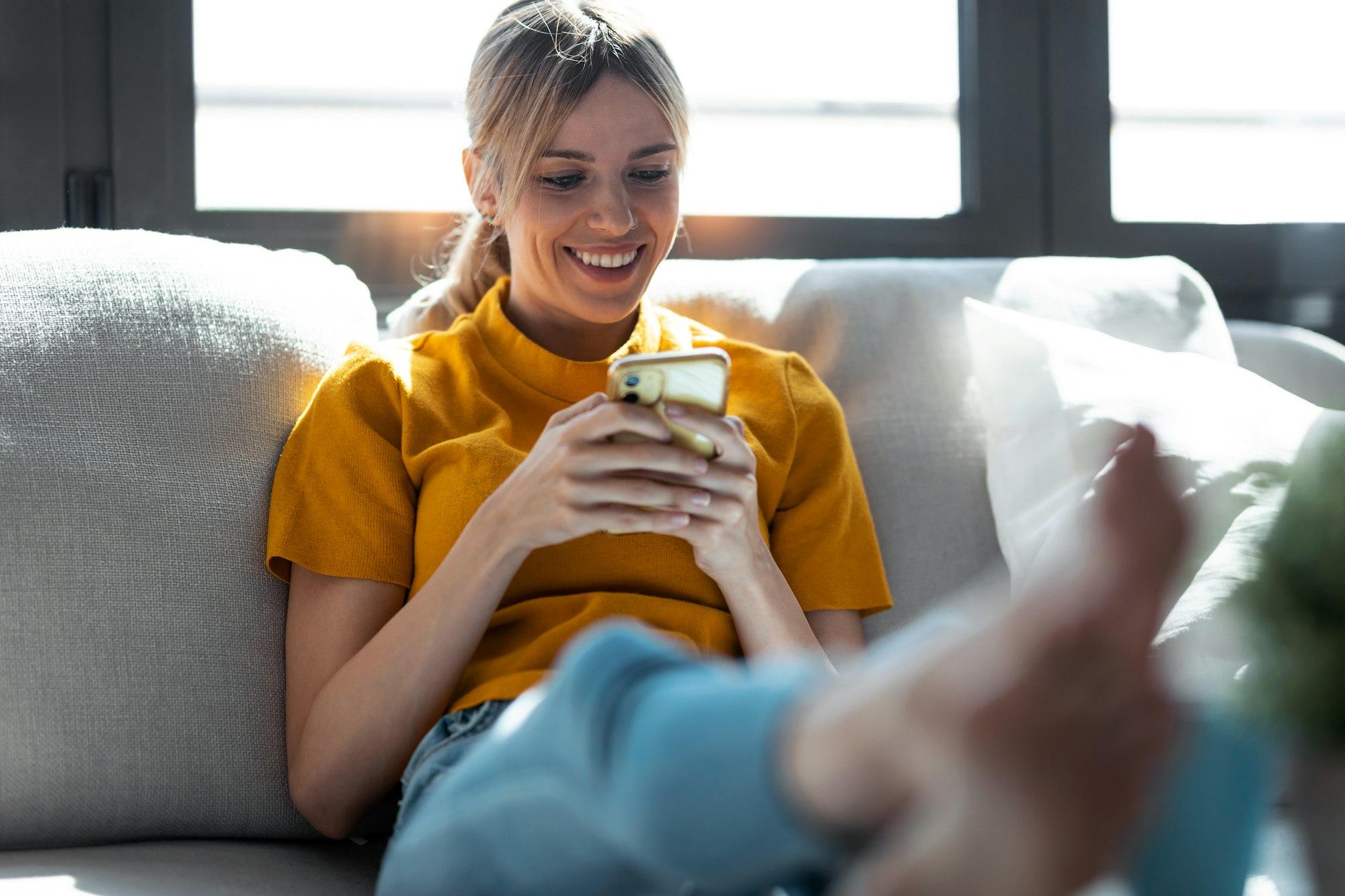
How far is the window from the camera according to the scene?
2035 mm

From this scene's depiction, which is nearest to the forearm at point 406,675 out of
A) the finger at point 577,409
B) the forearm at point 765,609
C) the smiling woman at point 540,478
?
the smiling woman at point 540,478

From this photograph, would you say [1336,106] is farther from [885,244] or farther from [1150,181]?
[885,244]

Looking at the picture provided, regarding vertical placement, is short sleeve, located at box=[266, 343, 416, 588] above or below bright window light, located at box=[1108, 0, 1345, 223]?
below

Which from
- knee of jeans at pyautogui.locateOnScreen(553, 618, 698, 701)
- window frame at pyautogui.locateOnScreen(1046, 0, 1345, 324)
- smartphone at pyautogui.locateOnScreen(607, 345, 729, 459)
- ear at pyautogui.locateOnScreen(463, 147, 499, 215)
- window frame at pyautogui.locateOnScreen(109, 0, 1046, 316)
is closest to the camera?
knee of jeans at pyautogui.locateOnScreen(553, 618, 698, 701)

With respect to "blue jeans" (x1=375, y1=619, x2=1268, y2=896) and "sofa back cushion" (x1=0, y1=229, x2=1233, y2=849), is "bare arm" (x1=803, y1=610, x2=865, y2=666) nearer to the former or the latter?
"sofa back cushion" (x1=0, y1=229, x2=1233, y2=849)

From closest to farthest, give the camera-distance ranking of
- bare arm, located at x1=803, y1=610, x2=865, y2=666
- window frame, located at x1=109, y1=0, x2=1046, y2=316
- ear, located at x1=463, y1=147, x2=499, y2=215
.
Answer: bare arm, located at x1=803, y1=610, x2=865, y2=666
ear, located at x1=463, y1=147, x2=499, y2=215
window frame, located at x1=109, y1=0, x2=1046, y2=316

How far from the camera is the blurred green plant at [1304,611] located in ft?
1.83

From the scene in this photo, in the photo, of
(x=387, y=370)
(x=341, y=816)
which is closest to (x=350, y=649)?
(x=341, y=816)

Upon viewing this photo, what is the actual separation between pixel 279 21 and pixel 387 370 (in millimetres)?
1041

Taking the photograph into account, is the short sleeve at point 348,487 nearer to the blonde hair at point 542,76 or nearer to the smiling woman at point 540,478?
the smiling woman at point 540,478

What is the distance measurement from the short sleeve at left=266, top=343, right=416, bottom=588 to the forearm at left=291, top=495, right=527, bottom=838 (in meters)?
0.09

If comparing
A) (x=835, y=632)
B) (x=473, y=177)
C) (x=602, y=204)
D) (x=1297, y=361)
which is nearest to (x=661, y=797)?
(x=835, y=632)

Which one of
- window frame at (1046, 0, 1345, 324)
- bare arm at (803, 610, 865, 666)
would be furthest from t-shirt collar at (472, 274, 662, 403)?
window frame at (1046, 0, 1345, 324)

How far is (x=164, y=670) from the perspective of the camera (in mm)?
1164
